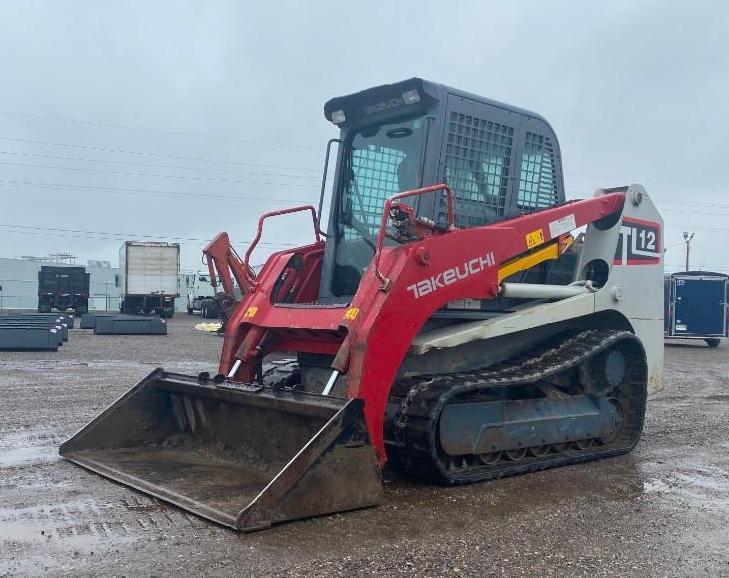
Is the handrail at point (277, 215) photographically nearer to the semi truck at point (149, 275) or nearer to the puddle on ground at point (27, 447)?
the puddle on ground at point (27, 447)

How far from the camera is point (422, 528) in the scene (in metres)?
4.88

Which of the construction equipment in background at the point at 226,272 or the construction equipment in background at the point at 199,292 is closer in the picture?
the construction equipment in background at the point at 226,272

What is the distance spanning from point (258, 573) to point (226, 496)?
126 centimetres

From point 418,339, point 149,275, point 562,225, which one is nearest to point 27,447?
point 418,339

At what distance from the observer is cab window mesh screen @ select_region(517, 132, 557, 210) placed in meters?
7.50

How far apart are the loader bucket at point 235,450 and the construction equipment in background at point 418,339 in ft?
0.05

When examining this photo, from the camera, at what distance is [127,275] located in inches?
1526

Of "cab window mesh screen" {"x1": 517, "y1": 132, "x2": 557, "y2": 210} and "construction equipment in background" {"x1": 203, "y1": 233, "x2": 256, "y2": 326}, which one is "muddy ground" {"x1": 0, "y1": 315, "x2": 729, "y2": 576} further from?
"cab window mesh screen" {"x1": 517, "y1": 132, "x2": 557, "y2": 210}

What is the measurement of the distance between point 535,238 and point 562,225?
0.43 m

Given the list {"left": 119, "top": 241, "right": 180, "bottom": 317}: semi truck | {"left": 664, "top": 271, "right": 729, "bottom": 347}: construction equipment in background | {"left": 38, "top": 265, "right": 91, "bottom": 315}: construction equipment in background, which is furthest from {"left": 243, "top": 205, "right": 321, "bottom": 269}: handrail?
{"left": 38, "top": 265, "right": 91, "bottom": 315}: construction equipment in background

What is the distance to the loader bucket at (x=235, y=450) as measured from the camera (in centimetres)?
484

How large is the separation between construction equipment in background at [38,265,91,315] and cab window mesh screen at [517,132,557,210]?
1441 inches

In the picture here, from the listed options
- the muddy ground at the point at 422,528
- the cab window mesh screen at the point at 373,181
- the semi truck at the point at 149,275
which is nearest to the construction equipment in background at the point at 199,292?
the semi truck at the point at 149,275

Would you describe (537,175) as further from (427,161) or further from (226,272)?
(226,272)
